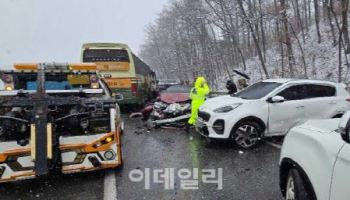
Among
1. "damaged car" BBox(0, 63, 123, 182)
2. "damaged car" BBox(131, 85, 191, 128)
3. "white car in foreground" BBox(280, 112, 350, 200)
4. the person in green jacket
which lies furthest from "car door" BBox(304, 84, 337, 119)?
"white car in foreground" BBox(280, 112, 350, 200)

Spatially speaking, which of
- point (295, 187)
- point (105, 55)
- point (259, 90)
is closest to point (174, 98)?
point (259, 90)

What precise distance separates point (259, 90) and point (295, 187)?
19.1 feet

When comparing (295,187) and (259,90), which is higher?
(259,90)

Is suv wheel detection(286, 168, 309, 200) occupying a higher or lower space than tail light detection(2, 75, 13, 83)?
lower

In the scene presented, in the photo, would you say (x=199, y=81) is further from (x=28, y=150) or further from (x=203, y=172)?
(x=28, y=150)

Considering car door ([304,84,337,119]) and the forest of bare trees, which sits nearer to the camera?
car door ([304,84,337,119])

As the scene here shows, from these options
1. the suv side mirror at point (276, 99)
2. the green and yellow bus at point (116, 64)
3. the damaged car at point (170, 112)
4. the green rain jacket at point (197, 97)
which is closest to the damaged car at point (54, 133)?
the suv side mirror at point (276, 99)

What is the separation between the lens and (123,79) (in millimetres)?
17156

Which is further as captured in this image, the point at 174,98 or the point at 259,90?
the point at 174,98

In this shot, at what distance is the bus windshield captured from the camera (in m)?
17.0

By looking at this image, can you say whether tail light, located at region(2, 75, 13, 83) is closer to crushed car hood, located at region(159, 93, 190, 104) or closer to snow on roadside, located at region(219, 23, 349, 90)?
crushed car hood, located at region(159, 93, 190, 104)

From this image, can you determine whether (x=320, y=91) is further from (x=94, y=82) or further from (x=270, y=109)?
(x=94, y=82)

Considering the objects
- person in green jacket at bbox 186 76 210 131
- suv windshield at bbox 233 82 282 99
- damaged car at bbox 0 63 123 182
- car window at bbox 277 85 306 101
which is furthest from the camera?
person in green jacket at bbox 186 76 210 131

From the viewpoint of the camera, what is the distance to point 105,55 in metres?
17.2
